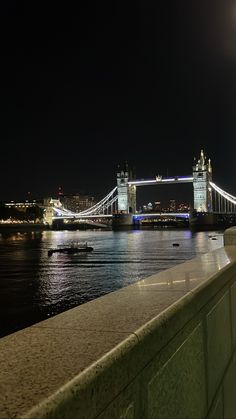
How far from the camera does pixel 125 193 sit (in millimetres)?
131625

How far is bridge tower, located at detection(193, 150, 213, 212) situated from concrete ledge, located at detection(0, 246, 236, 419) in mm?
115499

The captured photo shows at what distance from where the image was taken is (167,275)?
127 inches

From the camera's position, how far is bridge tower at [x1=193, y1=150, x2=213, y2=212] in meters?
117

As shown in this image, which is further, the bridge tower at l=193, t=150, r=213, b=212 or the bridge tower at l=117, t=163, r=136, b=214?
the bridge tower at l=117, t=163, r=136, b=214

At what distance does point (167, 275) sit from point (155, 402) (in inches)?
69.5

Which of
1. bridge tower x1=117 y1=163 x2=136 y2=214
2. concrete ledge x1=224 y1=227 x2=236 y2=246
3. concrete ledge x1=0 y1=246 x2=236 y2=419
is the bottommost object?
concrete ledge x1=0 y1=246 x2=236 y2=419

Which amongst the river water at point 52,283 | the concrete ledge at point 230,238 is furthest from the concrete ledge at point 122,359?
the river water at point 52,283

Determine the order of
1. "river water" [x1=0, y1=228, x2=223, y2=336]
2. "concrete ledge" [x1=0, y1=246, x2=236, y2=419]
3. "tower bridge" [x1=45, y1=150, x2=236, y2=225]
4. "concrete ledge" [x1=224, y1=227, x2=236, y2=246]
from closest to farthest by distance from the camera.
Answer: "concrete ledge" [x1=0, y1=246, x2=236, y2=419] → "concrete ledge" [x1=224, y1=227, x2=236, y2=246] → "river water" [x1=0, y1=228, x2=223, y2=336] → "tower bridge" [x1=45, y1=150, x2=236, y2=225]

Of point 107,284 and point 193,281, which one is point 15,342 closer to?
point 193,281

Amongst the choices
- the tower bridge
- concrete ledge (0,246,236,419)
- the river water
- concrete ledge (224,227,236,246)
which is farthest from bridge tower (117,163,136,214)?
concrete ledge (0,246,236,419)

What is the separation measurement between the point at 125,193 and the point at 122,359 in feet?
428

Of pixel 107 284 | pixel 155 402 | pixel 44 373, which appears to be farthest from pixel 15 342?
pixel 107 284

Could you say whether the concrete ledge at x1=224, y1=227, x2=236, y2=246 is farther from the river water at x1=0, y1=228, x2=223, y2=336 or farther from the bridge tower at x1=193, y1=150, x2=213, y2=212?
the bridge tower at x1=193, y1=150, x2=213, y2=212

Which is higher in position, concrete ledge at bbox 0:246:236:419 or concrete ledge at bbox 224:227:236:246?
concrete ledge at bbox 224:227:236:246
